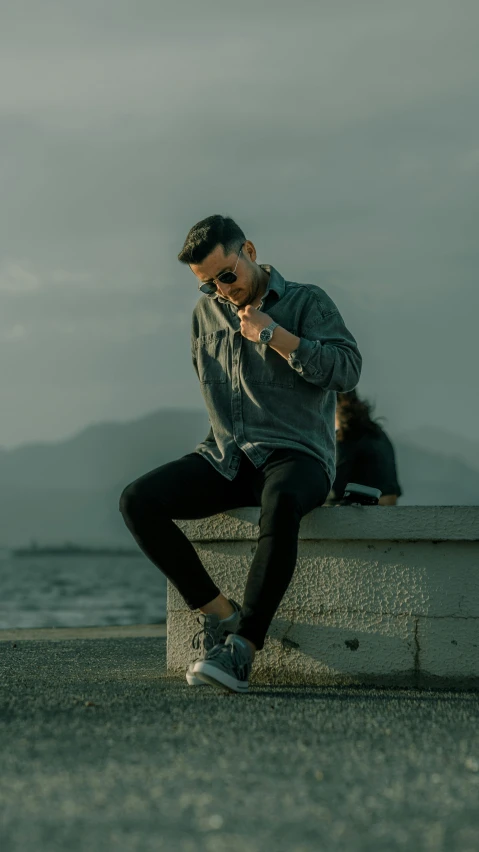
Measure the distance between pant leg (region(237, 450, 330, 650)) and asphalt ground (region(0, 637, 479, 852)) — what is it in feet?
0.84

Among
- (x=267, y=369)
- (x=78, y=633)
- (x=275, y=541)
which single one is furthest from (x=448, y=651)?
(x=78, y=633)

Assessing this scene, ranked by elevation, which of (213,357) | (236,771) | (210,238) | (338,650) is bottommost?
(338,650)

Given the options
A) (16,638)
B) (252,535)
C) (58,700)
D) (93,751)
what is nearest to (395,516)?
(252,535)

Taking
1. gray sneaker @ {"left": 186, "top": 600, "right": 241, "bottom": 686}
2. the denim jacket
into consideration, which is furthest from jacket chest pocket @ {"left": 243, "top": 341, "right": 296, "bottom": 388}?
gray sneaker @ {"left": 186, "top": 600, "right": 241, "bottom": 686}

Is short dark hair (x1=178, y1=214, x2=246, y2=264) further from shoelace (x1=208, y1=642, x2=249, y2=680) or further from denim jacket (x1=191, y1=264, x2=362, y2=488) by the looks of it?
shoelace (x1=208, y1=642, x2=249, y2=680)

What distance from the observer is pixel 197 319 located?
421 centimetres

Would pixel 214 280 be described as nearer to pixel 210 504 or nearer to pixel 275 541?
pixel 210 504

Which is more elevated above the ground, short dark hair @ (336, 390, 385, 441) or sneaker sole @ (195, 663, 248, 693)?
short dark hair @ (336, 390, 385, 441)

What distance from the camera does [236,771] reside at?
6.75ft

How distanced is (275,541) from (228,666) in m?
0.44

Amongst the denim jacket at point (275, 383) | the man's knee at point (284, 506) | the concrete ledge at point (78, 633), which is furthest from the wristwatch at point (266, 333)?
the concrete ledge at point (78, 633)

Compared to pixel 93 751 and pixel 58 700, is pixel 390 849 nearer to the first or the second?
pixel 93 751

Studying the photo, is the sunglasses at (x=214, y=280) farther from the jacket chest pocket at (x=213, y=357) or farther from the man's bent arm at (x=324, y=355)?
the man's bent arm at (x=324, y=355)

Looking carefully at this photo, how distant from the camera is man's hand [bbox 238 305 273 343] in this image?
12.1 ft
